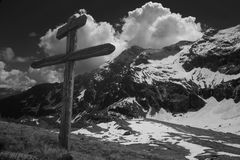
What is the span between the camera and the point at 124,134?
6265 inches

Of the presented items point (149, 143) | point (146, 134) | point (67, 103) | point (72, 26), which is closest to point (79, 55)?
point (72, 26)

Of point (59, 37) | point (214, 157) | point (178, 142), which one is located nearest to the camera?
point (59, 37)

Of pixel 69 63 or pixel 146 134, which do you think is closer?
pixel 69 63

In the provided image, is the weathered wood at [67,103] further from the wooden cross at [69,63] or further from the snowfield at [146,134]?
the snowfield at [146,134]

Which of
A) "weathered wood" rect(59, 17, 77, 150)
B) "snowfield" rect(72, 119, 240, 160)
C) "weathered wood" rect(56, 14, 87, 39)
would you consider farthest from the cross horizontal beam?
"snowfield" rect(72, 119, 240, 160)

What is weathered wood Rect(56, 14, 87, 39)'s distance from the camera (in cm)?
1231

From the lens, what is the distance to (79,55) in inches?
481

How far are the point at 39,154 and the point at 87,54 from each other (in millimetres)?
4290

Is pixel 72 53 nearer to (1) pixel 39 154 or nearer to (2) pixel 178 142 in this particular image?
(1) pixel 39 154

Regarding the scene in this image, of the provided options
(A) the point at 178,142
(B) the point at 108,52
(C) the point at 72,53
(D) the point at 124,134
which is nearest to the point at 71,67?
(C) the point at 72,53

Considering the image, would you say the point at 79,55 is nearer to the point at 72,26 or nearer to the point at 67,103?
the point at 72,26

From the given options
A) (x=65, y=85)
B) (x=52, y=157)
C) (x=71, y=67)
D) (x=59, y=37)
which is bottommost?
(x=52, y=157)

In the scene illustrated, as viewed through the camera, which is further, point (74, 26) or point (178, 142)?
point (178, 142)

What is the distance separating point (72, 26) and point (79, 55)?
1.46 meters
